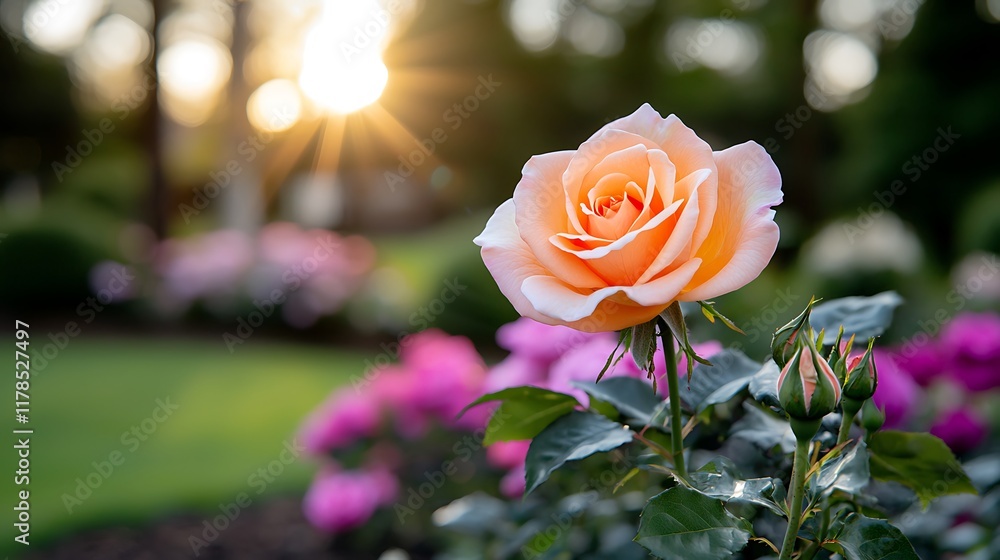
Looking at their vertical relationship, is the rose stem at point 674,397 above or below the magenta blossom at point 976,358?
above

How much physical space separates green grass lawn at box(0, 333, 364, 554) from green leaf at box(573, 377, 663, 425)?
257 centimetres

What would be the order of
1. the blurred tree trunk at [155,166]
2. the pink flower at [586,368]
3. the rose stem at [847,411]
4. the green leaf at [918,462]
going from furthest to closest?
the blurred tree trunk at [155,166]
the pink flower at [586,368]
the green leaf at [918,462]
the rose stem at [847,411]

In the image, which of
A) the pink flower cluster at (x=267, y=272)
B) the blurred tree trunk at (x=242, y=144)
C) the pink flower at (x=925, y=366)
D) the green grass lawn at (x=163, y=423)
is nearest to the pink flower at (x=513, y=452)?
the pink flower at (x=925, y=366)

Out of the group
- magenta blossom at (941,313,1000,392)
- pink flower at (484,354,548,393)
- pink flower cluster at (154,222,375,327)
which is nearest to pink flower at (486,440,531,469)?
pink flower at (484,354,548,393)

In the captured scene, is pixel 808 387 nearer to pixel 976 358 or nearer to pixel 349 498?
pixel 976 358

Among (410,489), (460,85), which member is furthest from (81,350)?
(460,85)

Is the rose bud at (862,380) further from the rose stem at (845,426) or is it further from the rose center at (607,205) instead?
the rose center at (607,205)

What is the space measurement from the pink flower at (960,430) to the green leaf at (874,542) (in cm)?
128

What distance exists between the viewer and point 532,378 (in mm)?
1464

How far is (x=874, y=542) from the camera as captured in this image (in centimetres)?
65

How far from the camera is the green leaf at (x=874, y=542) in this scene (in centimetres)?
64

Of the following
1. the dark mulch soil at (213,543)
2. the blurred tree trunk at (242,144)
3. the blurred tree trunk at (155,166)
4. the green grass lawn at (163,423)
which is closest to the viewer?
the dark mulch soil at (213,543)

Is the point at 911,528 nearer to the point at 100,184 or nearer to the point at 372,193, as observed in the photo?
the point at 100,184

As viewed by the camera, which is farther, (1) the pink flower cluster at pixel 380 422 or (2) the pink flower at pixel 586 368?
(1) the pink flower cluster at pixel 380 422
